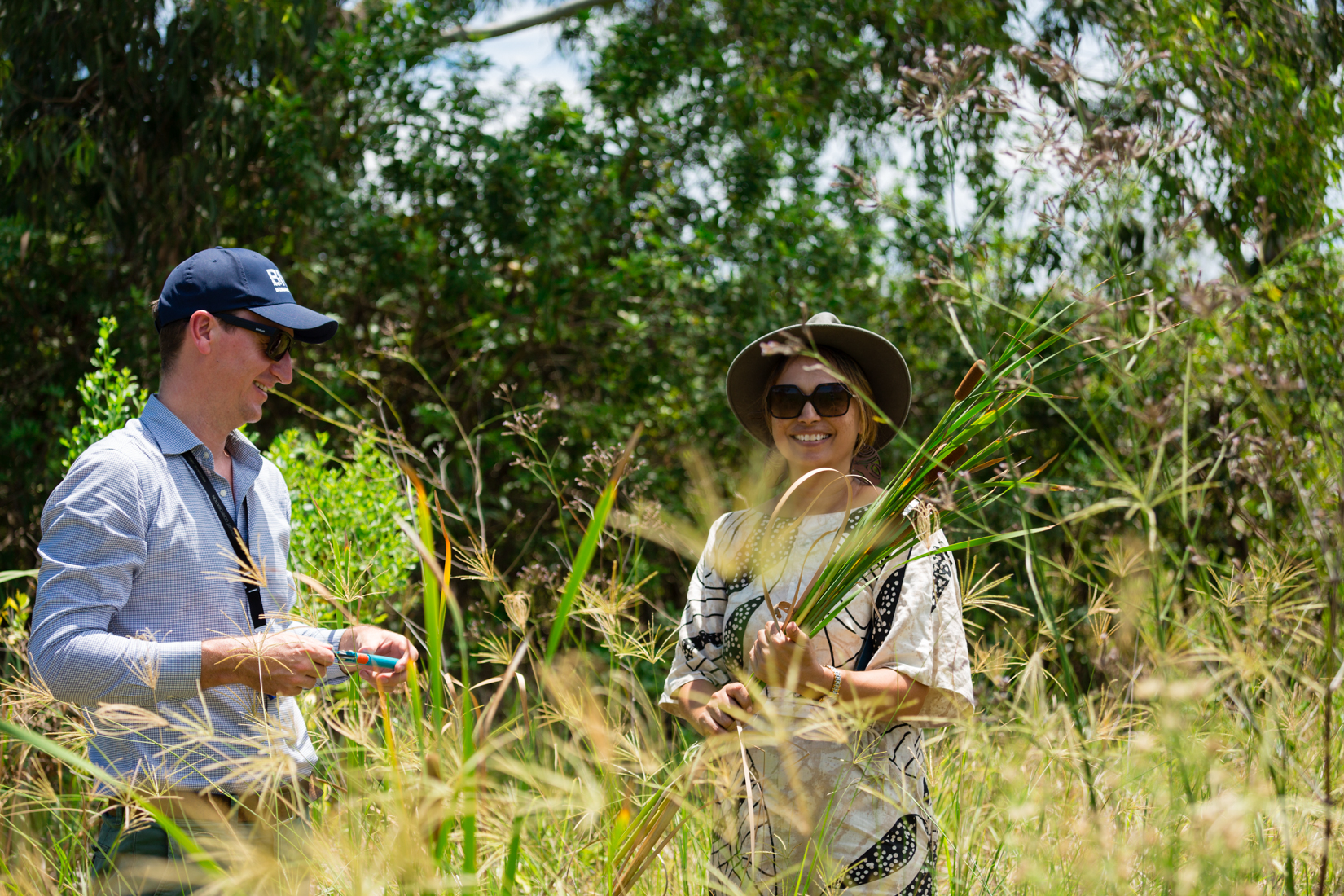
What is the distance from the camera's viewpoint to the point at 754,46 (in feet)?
19.5

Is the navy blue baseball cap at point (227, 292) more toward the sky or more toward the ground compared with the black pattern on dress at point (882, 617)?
more toward the sky

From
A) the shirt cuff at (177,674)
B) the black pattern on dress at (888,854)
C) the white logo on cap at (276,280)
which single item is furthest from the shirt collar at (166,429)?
the black pattern on dress at (888,854)

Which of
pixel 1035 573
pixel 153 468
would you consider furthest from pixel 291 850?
pixel 1035 573

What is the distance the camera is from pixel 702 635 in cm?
193

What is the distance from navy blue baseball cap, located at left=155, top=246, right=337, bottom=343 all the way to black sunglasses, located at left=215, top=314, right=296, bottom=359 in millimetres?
20

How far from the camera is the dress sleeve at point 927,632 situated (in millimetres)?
1626

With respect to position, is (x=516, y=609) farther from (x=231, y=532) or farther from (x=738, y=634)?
(x=231, y=532)

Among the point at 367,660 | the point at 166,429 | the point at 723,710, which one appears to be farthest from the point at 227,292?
the point at 723,710

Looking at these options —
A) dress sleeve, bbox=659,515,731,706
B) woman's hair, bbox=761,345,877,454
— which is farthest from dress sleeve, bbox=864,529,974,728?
woman's hair, bbox=761,345,877,454

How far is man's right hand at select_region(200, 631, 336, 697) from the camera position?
4.99 ft

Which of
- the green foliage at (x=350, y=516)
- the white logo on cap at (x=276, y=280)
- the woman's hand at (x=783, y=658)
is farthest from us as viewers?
the green foliage at (x=350, y=516)

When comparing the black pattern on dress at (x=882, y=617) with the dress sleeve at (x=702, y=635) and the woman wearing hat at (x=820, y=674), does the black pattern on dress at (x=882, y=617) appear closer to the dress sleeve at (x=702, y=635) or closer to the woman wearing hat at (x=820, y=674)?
the woman wearing hat at (x=820, y=674)

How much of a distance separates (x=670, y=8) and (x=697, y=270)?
2200 mm

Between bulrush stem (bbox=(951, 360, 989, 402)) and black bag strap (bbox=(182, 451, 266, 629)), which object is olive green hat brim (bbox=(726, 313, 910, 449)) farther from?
black bag strap (bbox=(182, 451, 266, 629))
